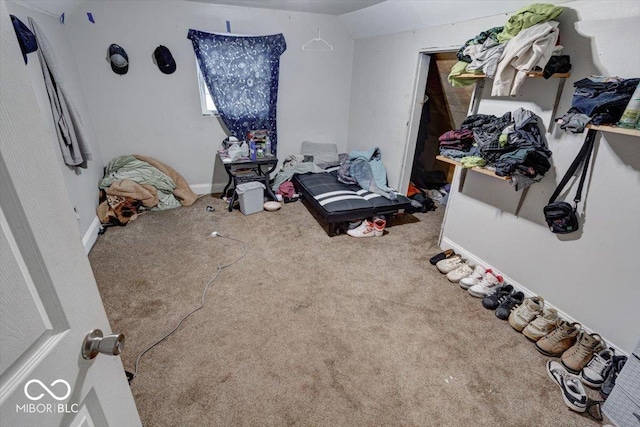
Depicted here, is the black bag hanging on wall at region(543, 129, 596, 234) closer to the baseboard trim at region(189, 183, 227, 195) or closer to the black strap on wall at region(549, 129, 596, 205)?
the black strap on wall at region(549, 129, 596, 205)

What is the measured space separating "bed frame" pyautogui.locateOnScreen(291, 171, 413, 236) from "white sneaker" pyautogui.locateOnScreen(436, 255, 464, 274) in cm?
78

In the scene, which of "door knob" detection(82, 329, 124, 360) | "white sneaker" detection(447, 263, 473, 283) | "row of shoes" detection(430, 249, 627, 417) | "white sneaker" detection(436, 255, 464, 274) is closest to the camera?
"door knob" detection(82, 329, 124, 360)

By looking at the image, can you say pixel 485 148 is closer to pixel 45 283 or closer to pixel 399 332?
pixel 399 332

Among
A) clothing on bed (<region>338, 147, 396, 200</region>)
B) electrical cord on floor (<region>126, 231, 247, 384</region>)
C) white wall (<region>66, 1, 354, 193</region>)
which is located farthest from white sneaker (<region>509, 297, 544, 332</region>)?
white wall (<region>66, 1, 354, 193</region>)

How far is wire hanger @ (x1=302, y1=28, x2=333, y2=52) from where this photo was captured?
3.89m

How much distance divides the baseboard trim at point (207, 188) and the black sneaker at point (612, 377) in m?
4.00

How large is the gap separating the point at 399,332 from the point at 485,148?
1.39 metres

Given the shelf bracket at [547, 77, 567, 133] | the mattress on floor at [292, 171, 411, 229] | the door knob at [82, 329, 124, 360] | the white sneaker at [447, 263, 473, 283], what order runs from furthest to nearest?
the mattress on floor at [292, 171, 411, 229]
the white sneaker at [447, 263, 473, 283]
the shelf bracket at [547, 77, 567, 133]
the door knob at [82, 329, 124, 360]

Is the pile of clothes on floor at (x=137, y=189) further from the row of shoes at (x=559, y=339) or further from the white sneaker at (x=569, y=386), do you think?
the white sneaker at (x=569, y=386)

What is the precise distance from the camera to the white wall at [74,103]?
7.43 ft

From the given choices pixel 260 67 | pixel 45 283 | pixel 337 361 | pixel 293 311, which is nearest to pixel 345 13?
pixel 260 67

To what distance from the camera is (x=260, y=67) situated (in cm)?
374

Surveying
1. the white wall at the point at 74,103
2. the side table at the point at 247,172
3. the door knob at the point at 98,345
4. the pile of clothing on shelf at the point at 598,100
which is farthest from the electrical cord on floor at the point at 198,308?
the pile of clothing on shelf at the point at 598,100

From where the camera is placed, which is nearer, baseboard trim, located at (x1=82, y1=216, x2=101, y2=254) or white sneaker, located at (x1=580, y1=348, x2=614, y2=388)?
white sneaker, located at (x1=580, y1=348, x2=614, y2=388)
